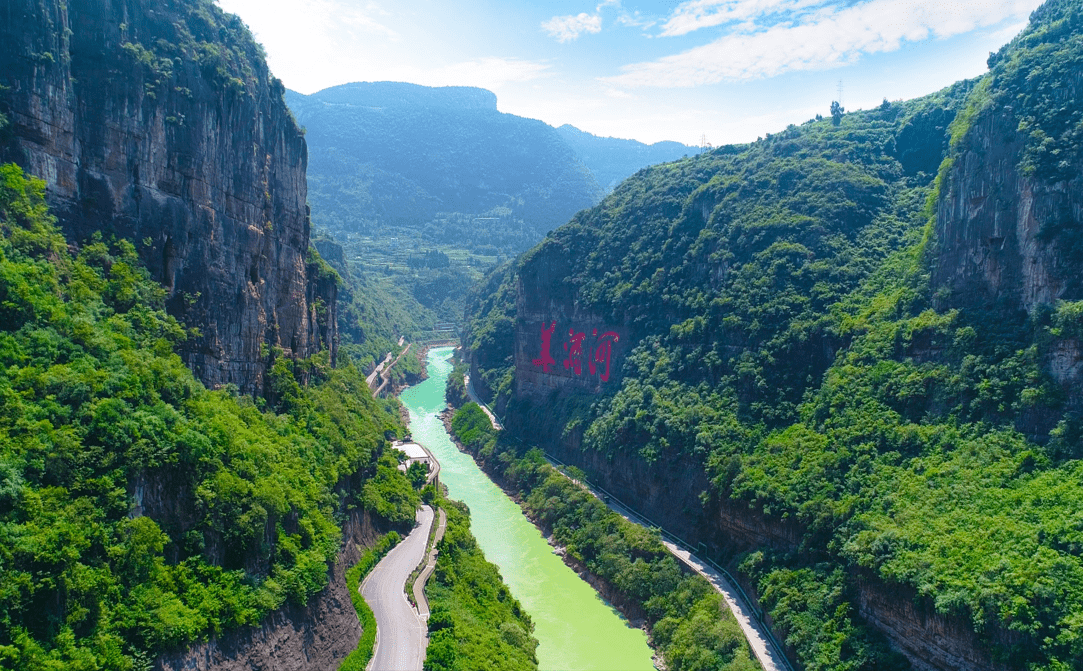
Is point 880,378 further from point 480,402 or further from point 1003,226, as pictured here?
point 480,402

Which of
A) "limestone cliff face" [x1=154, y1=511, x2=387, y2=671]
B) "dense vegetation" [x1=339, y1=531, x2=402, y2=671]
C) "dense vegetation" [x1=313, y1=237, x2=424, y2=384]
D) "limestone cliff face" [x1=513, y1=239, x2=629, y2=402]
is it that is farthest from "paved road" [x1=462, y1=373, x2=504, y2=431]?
"limestone cliff face" [x1=154, y1=511, x2=387, y2=671]

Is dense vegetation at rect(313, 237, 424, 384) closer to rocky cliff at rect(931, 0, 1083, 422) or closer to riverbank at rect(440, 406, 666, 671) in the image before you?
riverbank at rect(440, 406, 666, 671)

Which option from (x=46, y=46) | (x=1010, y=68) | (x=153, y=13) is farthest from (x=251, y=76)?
(x=1010, y=68)

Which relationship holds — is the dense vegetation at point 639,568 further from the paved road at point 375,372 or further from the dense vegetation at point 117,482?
the paved road at point 375,372

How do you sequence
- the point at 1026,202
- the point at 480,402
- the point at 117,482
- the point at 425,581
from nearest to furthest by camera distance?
the point at 117,482
the point at 425,581
the point at 1026,202
the point at 480,402

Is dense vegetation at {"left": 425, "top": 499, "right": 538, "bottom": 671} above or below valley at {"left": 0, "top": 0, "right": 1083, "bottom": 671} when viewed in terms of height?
below

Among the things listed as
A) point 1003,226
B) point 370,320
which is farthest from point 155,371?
point 370,320
